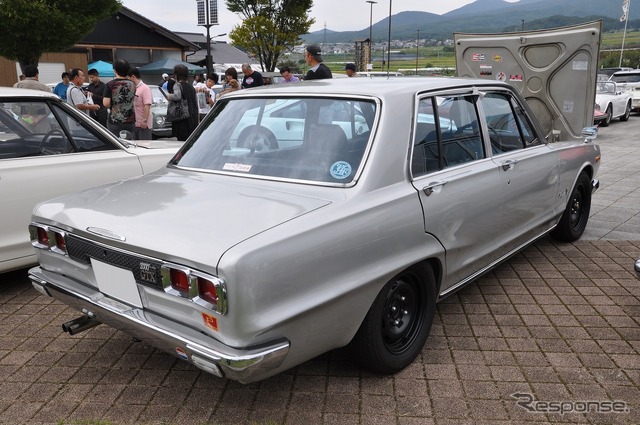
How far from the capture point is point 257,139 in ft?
11.1

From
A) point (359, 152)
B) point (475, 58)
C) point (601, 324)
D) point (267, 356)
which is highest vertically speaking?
point (475, 58)

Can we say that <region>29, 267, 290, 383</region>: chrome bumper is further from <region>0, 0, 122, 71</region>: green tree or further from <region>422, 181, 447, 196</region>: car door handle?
<region>0, 0, 122, 71</region>: green tree

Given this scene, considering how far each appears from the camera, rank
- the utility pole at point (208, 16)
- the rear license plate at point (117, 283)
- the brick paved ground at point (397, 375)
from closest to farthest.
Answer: the rear license plate at point (117, 283) → the brick paved ground at point (397, 375) → the utility pole at point (208, 16)

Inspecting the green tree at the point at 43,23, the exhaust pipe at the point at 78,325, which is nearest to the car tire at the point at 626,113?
the green tree at the point at 43,23

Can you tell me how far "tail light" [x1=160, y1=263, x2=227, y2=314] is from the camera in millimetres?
2150

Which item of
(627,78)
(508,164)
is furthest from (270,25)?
(508,164)

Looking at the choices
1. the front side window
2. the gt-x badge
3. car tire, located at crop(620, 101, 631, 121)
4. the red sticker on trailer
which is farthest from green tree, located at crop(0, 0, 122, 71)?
car tire, located at crop(620, 101, 631, 121)

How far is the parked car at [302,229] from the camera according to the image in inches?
88.3

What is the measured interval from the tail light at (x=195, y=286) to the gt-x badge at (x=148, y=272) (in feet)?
0.24

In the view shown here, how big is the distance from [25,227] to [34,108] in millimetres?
1035

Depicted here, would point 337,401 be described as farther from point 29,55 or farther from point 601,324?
point 29,55

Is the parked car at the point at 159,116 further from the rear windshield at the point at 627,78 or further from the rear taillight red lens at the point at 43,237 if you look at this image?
the rear windshield at the point at 627,78

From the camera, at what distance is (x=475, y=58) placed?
25.6 feet

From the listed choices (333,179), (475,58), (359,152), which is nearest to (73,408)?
(333,179)
